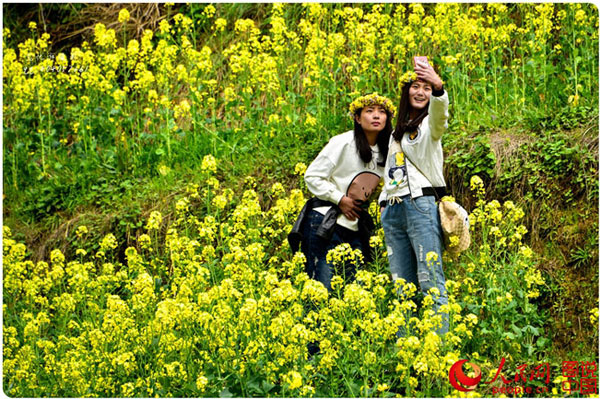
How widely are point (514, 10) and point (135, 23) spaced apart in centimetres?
516

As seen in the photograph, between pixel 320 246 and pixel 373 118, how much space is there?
95 centimetres

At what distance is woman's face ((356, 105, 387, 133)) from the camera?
5.23 m

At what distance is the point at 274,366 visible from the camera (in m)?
4.14

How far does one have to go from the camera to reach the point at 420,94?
16.1 ft

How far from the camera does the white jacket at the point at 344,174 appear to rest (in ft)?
17.1

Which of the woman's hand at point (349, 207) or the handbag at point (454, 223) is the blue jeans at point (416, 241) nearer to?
the handbag at point (454, 223)

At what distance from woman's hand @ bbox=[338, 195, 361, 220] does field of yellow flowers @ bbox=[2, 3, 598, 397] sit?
0.23m

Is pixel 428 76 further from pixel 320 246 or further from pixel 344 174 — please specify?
pixel 320 246

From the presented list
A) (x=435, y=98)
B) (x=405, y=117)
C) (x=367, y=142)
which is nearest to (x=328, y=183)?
(x=367, y=142)

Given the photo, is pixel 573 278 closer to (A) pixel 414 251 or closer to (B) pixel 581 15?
(A) pixel 414 251

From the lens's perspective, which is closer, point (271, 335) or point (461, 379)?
point (461, 379)

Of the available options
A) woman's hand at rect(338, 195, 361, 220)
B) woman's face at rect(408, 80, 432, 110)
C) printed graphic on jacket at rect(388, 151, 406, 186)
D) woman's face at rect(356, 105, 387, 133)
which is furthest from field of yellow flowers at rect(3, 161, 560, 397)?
woman's face at rect(408, 80, 432, 110)

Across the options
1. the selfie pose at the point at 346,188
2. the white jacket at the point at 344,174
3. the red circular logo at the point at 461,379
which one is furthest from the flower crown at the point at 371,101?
the red circular logo at the point at 461,379

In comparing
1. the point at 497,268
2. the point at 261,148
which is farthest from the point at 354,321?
the point at 261,148
